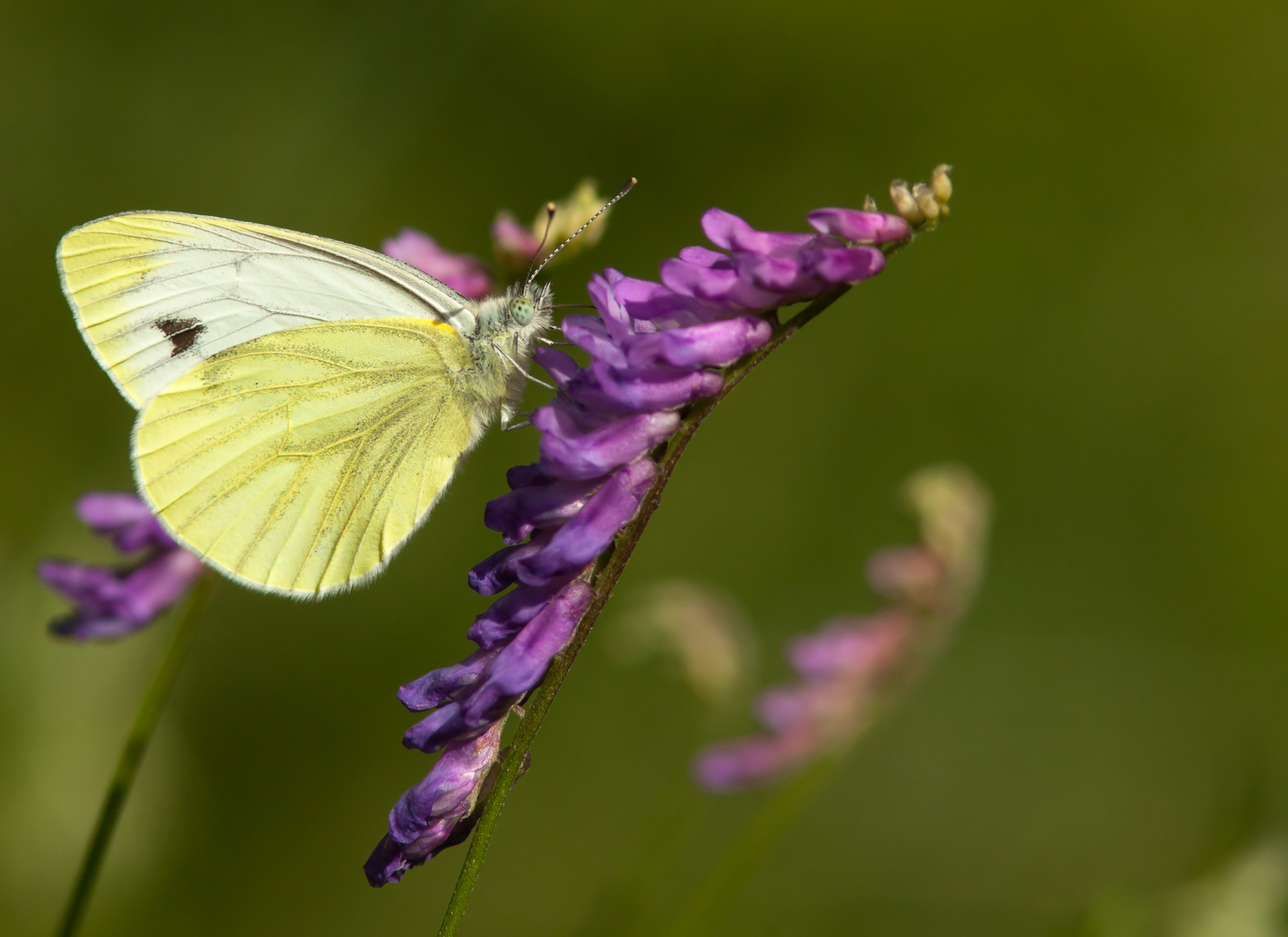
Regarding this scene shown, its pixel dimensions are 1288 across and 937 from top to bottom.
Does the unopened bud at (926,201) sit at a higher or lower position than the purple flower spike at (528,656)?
higher

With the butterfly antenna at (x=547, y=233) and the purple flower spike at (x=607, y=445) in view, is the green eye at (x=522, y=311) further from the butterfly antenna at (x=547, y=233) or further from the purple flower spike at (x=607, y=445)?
the purple flower spike at (x=607, y=445)

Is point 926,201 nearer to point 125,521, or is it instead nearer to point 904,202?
point 904,202

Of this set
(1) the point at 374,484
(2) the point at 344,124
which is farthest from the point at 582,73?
(1) the point at 374,484

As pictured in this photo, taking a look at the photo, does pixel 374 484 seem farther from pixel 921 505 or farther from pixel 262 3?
pixel 262 3

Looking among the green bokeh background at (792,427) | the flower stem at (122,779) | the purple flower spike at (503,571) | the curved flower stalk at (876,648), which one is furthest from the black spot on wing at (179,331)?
the curved flower stalk at (876,648)

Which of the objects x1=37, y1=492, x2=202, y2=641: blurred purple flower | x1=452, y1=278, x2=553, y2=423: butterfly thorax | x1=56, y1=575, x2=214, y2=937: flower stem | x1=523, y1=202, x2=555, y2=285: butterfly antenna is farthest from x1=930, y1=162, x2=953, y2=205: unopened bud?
x1=37, y1=492, x2=202, y2=641: blurred purple flower
